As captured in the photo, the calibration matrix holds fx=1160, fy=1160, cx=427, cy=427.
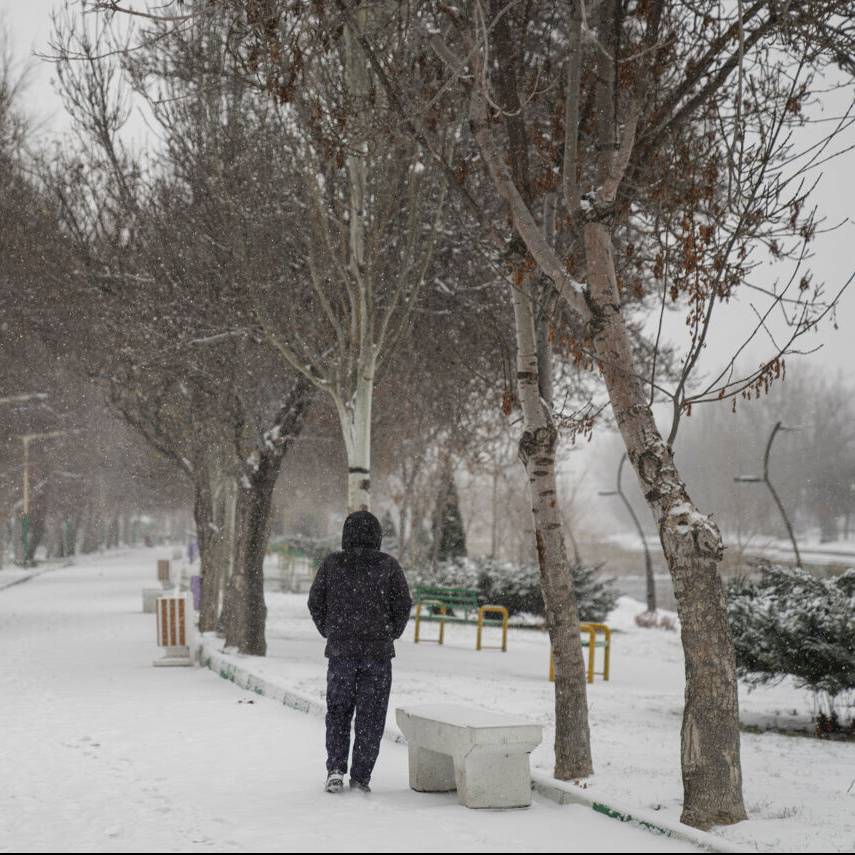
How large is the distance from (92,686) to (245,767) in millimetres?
6474

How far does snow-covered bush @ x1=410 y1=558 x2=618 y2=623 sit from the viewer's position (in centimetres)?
2778

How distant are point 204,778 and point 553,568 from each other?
3018 millimetres

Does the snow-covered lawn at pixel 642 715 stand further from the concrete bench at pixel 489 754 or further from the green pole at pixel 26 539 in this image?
the green pole at pixel 26 539

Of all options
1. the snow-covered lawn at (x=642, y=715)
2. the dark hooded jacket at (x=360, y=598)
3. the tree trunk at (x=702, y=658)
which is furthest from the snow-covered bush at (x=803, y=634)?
the dark hooded jacket at (x=360, y=598)

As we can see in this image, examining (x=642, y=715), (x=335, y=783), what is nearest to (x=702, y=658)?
(x=335, y=783)

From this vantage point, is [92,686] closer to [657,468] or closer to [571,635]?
[571,635]

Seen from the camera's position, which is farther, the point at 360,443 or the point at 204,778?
the point at 360,443

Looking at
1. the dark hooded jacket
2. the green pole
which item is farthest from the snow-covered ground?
the green pole

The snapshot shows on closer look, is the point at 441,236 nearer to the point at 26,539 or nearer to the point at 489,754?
the point at 489,754

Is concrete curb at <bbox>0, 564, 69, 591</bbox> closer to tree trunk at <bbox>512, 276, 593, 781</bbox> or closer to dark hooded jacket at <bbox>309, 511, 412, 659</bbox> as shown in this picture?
tree trunk at <bbox>512, 276, 593, 781</bbox>

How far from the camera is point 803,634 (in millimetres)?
12781

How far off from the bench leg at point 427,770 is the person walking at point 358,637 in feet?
0.98

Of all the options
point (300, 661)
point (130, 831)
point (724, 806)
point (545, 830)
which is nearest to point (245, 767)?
point (130, 831)

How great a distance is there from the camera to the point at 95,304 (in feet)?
63.3
